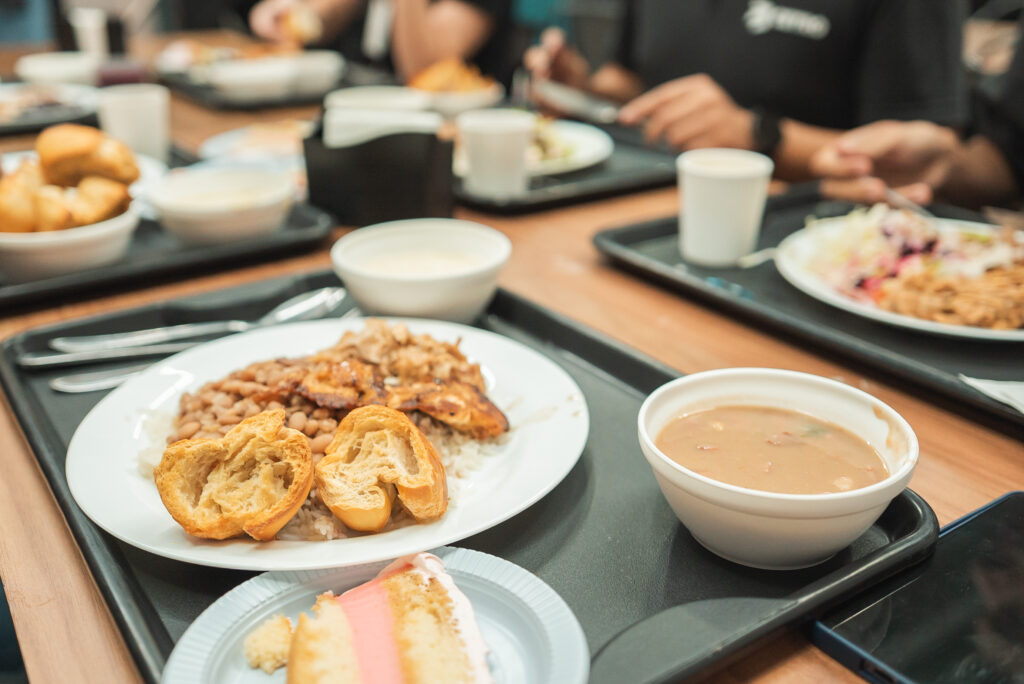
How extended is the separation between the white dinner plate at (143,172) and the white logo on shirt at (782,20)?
210 centimetres

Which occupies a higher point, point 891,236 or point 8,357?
point 891,236

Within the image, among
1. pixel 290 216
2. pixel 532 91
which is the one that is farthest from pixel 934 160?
pixel 290 216

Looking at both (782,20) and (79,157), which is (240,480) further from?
(782,20)

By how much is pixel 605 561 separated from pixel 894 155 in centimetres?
198

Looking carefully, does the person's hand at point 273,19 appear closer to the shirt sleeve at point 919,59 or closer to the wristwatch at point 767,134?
the wristwatch at point 767,134

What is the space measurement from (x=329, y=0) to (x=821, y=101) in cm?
323

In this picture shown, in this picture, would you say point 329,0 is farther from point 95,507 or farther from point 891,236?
point 95,507

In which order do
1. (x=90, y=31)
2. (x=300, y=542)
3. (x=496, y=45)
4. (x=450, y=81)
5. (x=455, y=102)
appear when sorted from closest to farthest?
(x=300, y=542), (x=455, y=102), (x=450, y=81), (x=90, y=31), (x=496, y=45)

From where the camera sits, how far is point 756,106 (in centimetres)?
307

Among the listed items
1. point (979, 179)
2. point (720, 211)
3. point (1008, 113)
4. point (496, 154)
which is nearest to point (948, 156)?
point (979, 179)

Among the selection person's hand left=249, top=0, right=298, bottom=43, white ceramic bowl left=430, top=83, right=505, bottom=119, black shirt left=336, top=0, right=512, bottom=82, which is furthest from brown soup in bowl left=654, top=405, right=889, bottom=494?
person's hand left=249, top=0, right=298, bottom=43

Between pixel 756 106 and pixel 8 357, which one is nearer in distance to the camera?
pixel 8 357

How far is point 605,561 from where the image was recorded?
873mm

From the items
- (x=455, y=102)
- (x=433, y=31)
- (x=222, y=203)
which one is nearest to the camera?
(x=222, y=203)
